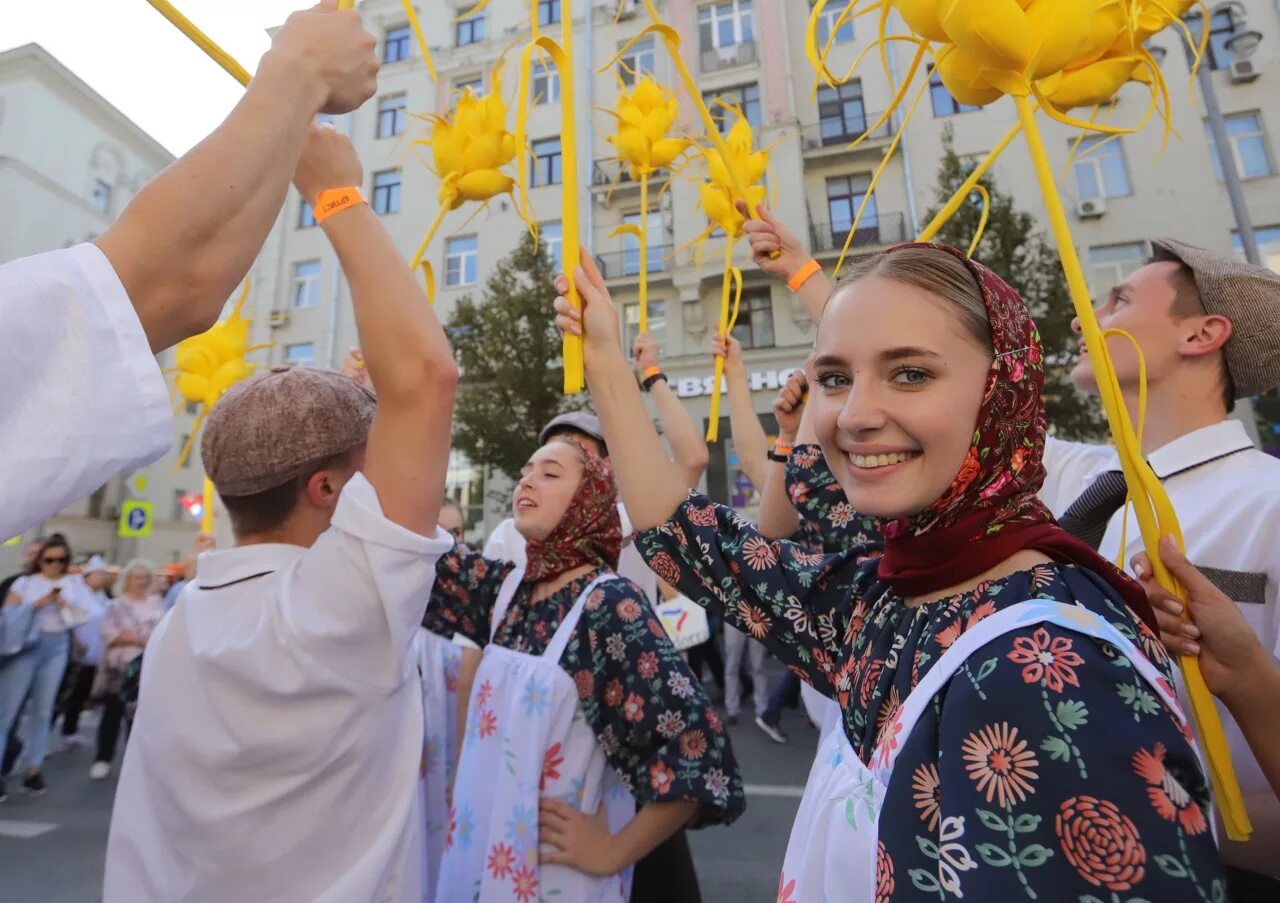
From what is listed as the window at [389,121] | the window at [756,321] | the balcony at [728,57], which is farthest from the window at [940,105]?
the window at [389,121]

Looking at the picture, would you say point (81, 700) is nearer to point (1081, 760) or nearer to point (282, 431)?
point (282, 431)

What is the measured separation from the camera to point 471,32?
18969mm

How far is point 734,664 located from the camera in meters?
6.61

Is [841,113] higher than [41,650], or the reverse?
[841,113]

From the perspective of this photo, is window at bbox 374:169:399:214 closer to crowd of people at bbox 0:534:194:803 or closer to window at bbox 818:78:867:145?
window at bbox 818:78:867:145

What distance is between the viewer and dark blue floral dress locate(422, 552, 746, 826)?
1.63 m

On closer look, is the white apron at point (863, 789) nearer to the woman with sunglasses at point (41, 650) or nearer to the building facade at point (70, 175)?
the woman with sunglasses at point (41, 650)

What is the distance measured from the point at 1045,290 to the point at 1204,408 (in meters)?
12.0

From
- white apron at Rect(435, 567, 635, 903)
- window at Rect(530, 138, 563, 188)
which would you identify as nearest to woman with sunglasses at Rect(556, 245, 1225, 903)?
white apron at Rect(435, 567, 635, 903)

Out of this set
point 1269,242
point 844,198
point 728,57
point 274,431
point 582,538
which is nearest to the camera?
point 274,431

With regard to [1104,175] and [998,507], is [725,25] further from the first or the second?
[998,507]

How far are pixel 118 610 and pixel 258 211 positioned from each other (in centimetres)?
689

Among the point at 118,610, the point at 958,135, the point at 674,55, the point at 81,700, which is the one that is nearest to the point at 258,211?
the point at 674,55

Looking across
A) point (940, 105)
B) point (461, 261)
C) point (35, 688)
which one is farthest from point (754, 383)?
point (35, 688)
